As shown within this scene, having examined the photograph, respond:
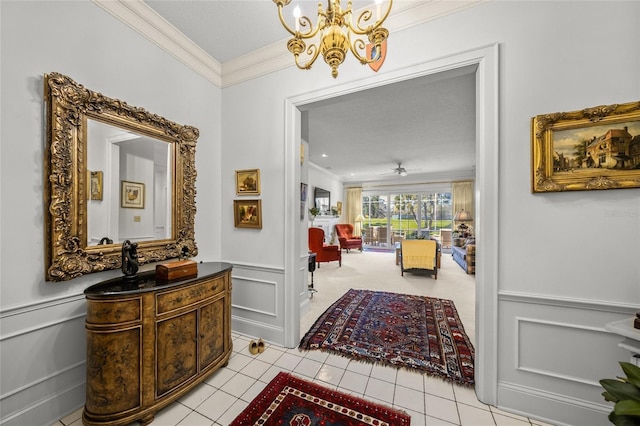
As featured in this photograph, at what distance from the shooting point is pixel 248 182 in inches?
101

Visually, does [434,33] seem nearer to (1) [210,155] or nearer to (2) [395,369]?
(1) [210,155]

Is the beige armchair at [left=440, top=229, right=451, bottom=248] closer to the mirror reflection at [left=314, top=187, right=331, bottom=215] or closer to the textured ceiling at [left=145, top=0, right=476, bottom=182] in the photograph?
the textured ceiling at [left=145, top=0, right=476, bottom=182]

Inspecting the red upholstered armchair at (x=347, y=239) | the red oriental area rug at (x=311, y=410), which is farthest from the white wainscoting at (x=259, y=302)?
the red upholstered armchair at (x=347, y=239)

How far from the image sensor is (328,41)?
120cm

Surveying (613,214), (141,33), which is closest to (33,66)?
(141,33)

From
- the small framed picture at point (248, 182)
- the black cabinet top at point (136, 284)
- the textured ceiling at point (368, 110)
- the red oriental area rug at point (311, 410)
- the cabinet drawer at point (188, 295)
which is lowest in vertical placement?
the red oriental area rug at point (311, 410)

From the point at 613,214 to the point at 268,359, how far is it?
2746 mm

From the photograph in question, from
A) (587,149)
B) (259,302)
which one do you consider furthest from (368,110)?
(259,302)

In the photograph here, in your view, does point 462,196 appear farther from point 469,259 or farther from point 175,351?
point 175,351

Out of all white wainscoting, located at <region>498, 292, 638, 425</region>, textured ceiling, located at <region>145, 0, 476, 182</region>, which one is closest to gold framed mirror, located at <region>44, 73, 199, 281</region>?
textured ceiling, located at <region>145, 0, 476, 182</region>

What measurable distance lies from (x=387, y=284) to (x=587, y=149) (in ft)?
12.0

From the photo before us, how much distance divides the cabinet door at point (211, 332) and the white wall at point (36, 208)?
788mm

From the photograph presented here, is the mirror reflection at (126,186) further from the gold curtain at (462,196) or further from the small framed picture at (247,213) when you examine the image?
the gold curtain at (462,196)

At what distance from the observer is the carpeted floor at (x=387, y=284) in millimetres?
3271
